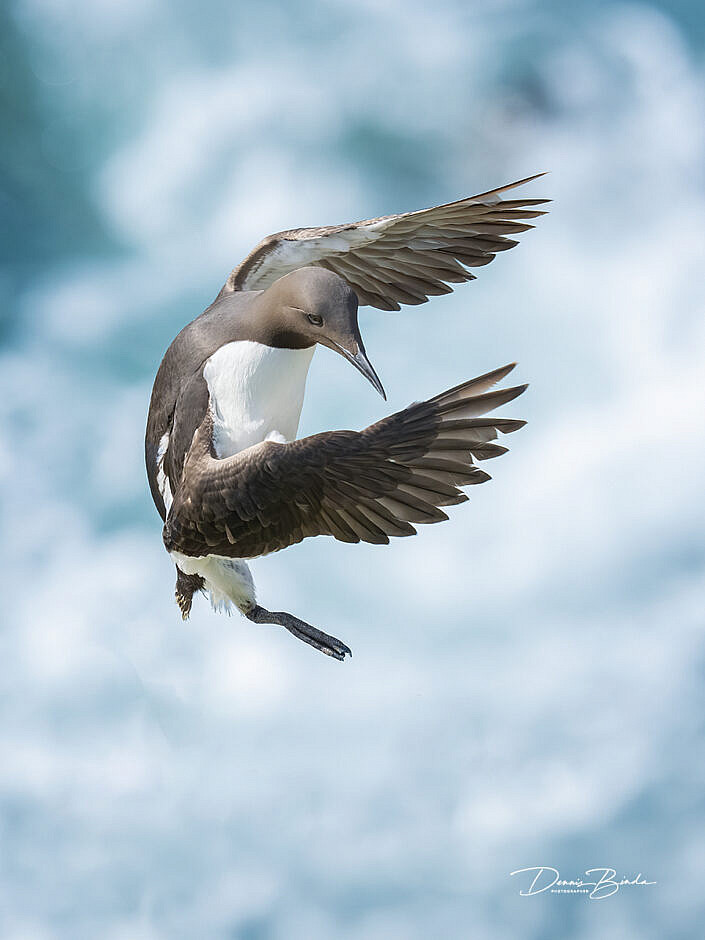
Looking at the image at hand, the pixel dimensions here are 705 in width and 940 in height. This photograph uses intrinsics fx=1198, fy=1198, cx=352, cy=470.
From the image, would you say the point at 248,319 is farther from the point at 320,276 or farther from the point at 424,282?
the point at 424,282

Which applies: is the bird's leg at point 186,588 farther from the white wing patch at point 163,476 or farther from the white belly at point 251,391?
the white belly at point 251,391

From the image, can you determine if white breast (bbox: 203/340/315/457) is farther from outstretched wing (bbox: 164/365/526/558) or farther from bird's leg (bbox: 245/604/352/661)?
bird's leg (bbox: 245/604/352/661)

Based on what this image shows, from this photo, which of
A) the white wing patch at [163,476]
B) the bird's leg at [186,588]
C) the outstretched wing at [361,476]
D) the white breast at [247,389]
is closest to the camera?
the outstretched wing at [361,476]

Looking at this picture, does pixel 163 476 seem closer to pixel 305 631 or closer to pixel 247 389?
pixel 247 389

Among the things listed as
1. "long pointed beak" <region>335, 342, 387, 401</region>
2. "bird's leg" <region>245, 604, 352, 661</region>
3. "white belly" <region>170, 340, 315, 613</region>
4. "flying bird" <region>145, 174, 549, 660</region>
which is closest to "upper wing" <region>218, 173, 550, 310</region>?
"flying bird" <region>145, 174, 549, 660</region>

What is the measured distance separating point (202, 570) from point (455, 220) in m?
1.33

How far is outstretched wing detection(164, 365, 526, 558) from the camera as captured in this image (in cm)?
294

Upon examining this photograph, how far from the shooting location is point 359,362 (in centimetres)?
303

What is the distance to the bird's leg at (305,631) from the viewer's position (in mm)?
3617

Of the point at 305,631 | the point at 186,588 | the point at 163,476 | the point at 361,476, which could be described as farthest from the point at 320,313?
the point at 186,588

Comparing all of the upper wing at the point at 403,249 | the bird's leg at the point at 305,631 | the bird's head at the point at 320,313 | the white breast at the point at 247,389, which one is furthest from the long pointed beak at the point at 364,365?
the bird's leg at the point at 305,631

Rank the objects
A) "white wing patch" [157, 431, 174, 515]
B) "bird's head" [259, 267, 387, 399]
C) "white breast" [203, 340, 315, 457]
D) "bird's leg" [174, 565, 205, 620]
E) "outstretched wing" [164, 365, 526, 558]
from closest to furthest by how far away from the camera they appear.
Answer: "outstretched wing" [164, 365, 526, 558]
"bird's head" [259, 267, 387, 399]
"white breast" [203, 340, 315, 457]
"white wing patch" [157, 431, 174, 515]
"bird's leg" [174, 565, 205, 620]

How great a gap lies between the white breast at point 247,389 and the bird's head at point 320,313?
0.09 metres

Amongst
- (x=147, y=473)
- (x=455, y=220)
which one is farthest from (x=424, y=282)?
(x=147, y=473)
